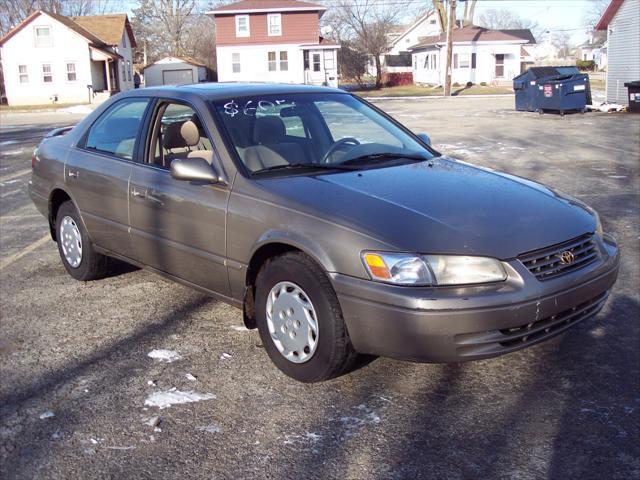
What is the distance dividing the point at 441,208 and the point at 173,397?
1767 mm

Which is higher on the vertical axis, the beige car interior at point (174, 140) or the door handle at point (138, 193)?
the beige car interior at point (174, 140)

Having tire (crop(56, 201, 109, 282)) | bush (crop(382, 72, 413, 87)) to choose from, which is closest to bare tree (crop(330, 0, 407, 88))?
bush (crop(382, 72, 413, 87))

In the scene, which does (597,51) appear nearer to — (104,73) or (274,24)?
(274,24)

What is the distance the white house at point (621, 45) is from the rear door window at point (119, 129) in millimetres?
25018

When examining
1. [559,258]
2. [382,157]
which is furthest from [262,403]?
[382,157]

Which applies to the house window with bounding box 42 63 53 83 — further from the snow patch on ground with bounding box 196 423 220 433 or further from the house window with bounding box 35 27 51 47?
the snow patch on ground with bounding box 196 423 220 433

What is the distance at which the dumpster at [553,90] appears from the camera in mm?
24500

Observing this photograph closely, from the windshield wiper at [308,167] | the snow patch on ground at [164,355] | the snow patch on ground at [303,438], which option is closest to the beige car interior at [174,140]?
the windshield wiper at [308,167]

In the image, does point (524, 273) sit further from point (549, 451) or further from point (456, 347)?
point (549, 451)

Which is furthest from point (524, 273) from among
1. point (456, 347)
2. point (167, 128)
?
point (167, 128)

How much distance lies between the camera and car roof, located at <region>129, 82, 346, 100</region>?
4727mm

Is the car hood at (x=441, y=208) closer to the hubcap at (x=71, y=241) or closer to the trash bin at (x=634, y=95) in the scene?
the hubcap at (x=71, y=241)

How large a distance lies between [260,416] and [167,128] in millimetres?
2328

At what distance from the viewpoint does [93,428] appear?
11.4ft
